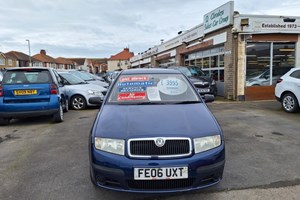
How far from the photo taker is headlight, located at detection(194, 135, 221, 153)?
3.03 metres

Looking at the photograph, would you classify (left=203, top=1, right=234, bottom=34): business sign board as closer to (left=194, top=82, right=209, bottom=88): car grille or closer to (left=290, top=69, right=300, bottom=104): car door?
(left=194, top=82, right=209, bottom=88): car grille

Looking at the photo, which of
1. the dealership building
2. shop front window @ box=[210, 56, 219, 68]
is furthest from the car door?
shop front window @ box=[210, 56, 219, 68]

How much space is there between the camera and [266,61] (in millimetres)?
12648

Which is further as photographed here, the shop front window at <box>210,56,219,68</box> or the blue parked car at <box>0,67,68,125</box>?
the shop front window at <box>210,56,219,68</box>

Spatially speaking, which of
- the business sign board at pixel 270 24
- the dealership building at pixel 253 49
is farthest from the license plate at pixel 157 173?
the business sign board at pixel 270 24

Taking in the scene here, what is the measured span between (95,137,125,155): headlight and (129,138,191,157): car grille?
0.11 metres

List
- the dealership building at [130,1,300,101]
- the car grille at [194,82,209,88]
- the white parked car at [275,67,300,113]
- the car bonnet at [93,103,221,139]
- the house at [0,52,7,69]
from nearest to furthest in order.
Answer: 1. the car bonnet at [93,103,221,139]
2. the white parked car at [275,67,300,113]
3. the car grille at [194,82,209,88]
4. the dealership building at [130,1,300,101]
5. the house at [0,52,7,69]

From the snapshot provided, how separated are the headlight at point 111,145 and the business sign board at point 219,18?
1063 cm

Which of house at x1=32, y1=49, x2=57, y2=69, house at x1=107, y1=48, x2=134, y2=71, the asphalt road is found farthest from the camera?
house at x1=107, y1=48, x2=134, y2=71

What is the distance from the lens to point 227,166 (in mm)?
4309

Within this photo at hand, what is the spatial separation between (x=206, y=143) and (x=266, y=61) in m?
10.9

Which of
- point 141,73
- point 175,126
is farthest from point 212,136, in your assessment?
point 141,73

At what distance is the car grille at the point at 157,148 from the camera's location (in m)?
2.94

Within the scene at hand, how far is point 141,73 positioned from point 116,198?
7.41 feet
